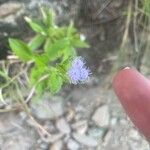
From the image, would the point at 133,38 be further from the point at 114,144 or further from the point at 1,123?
the point at 1,123

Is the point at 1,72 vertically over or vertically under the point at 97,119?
over

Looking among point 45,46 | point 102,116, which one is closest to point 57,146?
point 102,116

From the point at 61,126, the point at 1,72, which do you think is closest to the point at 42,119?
the point at 61,126

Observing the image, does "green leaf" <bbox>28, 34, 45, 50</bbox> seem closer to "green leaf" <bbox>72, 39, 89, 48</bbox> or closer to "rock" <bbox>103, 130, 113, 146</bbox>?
"green leaf" <bbox>72, 39, 89, 48</bbox>

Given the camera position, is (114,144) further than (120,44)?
No

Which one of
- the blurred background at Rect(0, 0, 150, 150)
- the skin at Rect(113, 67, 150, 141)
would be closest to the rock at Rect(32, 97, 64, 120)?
the blurred background at Rect(0, 0, 150, 150)

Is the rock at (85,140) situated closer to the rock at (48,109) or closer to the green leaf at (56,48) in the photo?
the rock at (48,109)
